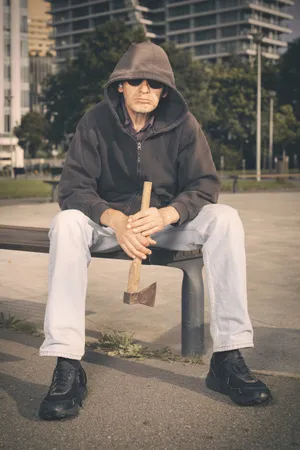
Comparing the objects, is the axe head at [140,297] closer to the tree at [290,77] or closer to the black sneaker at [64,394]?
the black sneaker at [64,394]

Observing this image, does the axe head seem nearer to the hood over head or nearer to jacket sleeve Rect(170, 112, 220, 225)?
jacket sleeve Rect(170, 112, 220, 225)

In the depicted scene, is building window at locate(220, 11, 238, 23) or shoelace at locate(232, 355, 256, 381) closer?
shoelace at locate(232, 355, 256, 381)

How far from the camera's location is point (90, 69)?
4303 centimetres

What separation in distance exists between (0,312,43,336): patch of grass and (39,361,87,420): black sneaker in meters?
1.30

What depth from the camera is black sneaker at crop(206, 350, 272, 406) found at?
283 centimetres

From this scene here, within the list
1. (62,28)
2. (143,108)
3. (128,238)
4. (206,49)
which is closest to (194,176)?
(143,108)

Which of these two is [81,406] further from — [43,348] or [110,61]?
[110,61]

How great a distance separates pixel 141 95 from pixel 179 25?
124 m

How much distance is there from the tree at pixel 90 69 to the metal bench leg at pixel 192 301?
3879cm

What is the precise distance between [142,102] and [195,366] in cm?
136

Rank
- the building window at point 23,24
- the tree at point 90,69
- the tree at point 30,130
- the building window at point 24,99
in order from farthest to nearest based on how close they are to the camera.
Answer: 1. the building window at point 24,99
2. the building window at point 23,24
3. the tree at point 30,130
4. the tree at point 90,69

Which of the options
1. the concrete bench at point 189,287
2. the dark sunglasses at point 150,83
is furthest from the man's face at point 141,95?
the concrete bench at point 189,287

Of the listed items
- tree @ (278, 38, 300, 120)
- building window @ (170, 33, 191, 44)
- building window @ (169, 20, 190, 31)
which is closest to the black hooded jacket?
tree @ (278, 38, 300, 120)

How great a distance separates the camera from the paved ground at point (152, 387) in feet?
8.24
